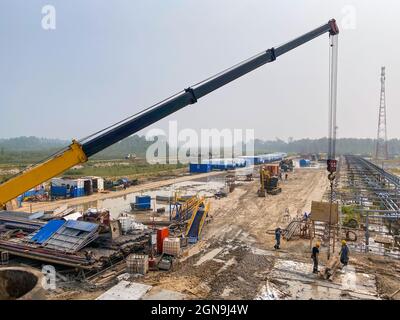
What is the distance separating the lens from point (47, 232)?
11.7 meters

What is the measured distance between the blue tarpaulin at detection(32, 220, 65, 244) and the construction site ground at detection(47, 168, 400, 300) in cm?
339

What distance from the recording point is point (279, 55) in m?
11.6

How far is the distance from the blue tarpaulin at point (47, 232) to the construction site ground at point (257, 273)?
11.1 feet

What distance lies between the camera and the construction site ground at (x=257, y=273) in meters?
8.83

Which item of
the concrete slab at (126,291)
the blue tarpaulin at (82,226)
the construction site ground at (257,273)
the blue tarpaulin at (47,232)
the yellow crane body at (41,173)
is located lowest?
the construction site ground at (257,273)

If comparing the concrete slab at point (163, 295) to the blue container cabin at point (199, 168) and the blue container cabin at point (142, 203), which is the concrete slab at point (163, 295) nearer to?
the blue container cabin at point (142, 203)

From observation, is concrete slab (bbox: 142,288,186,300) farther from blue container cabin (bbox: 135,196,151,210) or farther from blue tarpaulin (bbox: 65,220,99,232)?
blue container cabin (bbox: 135,196,151,210)

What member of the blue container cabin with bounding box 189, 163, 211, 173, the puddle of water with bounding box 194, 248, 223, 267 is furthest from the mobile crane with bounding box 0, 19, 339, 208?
the blue container cabin with bounding box 189, 163, 211, 173

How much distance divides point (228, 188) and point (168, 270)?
18.0m

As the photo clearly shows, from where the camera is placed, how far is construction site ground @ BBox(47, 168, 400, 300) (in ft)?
29.0

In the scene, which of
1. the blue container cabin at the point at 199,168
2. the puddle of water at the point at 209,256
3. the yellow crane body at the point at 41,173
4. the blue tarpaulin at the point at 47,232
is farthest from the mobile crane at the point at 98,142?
the blue container cabin at the point at 199,168
